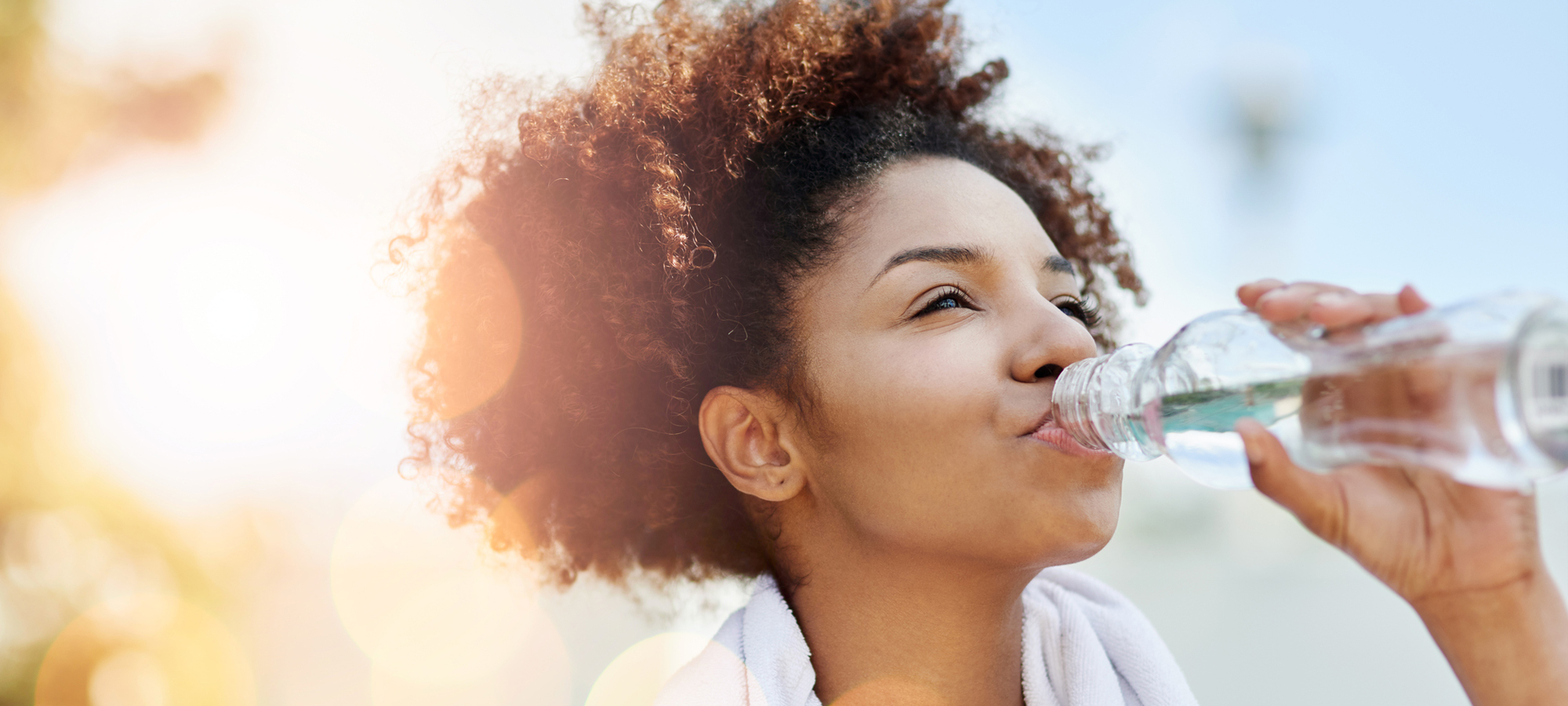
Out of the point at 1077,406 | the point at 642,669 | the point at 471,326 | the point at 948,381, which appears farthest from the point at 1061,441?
the point at 642,669

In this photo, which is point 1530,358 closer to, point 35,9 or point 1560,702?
point 1560,702

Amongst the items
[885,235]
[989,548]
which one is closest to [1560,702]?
[989,548]

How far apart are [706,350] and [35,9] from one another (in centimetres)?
492

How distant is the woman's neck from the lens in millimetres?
1683

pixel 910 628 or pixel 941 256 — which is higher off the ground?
pixel 941 256

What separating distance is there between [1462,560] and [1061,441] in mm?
512

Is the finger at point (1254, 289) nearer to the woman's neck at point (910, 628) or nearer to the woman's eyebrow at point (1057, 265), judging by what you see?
the woman's eyebrow at point (1057, 265)

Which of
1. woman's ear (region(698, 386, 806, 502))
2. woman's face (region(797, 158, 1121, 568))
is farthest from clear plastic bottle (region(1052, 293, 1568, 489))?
woman's ear (region(698, 386, 806, 502))

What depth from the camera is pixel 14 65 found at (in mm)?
4711

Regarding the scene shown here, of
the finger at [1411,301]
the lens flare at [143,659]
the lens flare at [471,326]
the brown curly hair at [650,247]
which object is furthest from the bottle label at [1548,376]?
the lens flare at [143,659]

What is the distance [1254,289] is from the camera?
1.12 m

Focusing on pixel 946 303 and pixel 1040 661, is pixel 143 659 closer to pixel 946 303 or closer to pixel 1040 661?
pixel 1040 661

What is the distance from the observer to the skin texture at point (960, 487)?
111 centimetres

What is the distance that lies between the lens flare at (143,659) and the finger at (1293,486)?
16.6ft
